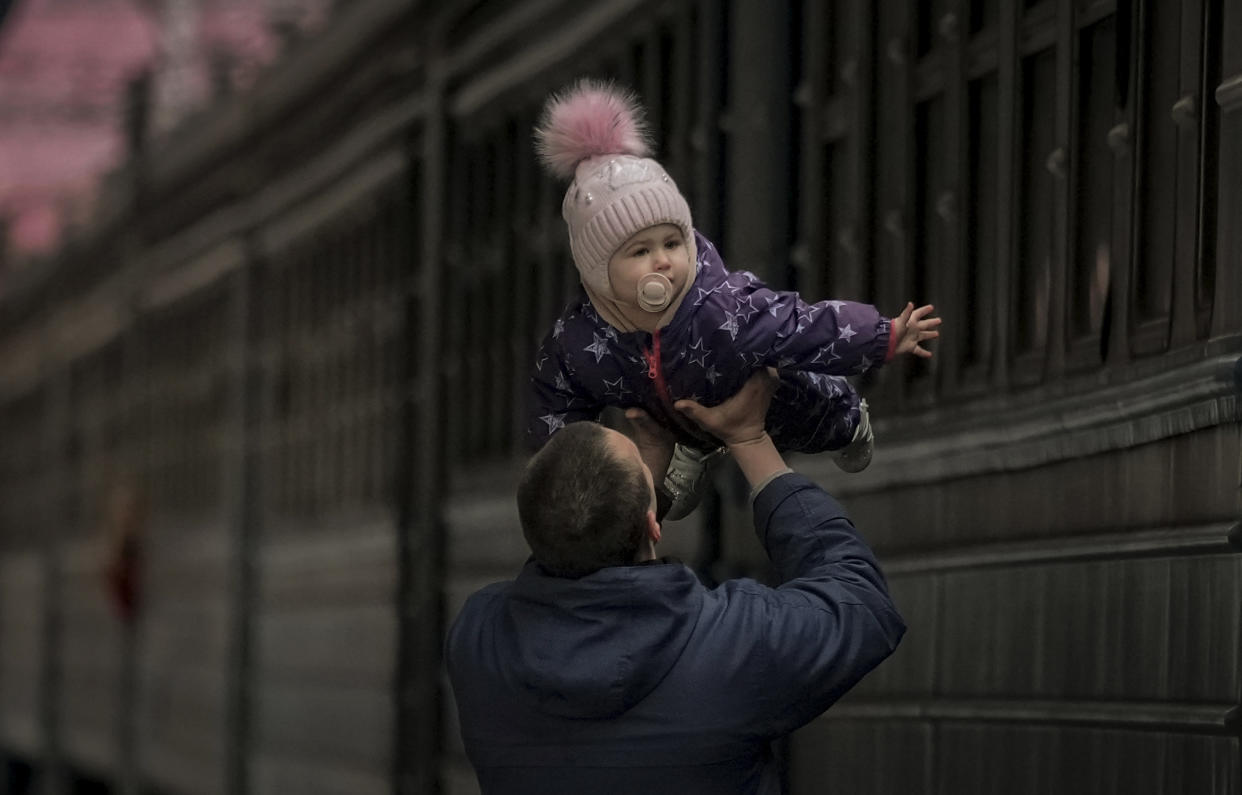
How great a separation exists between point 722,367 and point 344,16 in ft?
19.2

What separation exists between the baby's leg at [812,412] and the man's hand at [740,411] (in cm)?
7

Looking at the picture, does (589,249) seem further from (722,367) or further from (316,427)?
(316,427)

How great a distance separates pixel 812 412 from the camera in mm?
3162

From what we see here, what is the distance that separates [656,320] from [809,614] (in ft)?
1.44

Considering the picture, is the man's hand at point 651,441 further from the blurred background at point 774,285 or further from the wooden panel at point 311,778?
the wooden panel at point 311,778

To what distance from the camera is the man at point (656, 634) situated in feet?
9.45

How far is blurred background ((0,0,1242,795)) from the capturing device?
3516mm

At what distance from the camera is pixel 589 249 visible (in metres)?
2.90

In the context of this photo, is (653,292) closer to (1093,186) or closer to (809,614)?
(809,614)

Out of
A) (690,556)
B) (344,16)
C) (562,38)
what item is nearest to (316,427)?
(344,16)

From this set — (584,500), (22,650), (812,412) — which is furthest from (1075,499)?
(22,650)

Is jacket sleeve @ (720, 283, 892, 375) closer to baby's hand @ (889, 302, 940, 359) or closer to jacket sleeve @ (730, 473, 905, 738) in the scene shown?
baby's hand @ (889, 302, 940, 359)

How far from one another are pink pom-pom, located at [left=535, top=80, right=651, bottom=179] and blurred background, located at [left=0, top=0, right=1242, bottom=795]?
95cm

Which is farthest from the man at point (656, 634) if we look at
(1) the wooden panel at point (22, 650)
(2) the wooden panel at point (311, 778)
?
(1) the wooden panel at point (22, 650)
